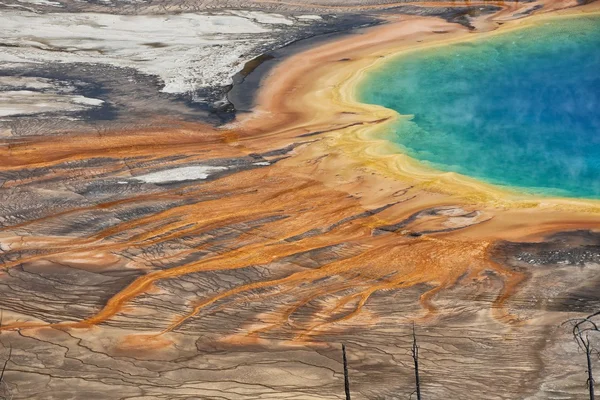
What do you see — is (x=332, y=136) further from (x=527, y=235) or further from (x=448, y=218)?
(x=527, y=235)

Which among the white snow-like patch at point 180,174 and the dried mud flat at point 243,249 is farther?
the white snow-like patch at point 180,174

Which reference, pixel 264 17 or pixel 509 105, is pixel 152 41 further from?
pixel 509 105

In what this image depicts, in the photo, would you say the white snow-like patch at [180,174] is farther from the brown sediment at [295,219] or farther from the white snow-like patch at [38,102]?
the white snow-like patch at [38,102]

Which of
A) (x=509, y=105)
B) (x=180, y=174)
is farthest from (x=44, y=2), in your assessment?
(x=509, y=105)

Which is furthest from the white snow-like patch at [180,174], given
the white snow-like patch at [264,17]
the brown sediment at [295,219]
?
the white snow-like patch at [264,17]

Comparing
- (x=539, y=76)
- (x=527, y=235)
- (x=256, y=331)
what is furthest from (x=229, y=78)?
(x=256, y=331)

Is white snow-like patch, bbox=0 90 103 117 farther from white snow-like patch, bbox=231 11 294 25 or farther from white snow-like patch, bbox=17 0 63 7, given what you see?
white snow-like patch, bbox=231 11 294 25

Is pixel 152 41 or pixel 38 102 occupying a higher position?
pixel 152 41
